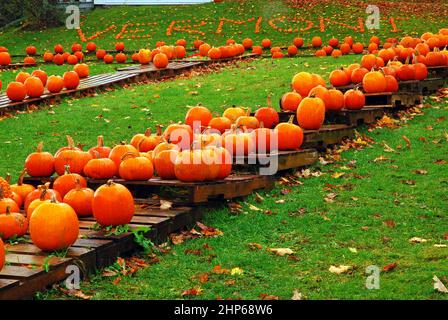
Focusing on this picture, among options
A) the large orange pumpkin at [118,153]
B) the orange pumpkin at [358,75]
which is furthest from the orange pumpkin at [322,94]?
the large orange pumpkin at [118,153]

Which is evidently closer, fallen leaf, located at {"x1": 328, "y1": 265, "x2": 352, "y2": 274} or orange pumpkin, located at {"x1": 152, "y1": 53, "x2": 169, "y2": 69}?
fallen leaf, located at {"x1": 328, "y1": 265, "x2": 352, "y2": 274}

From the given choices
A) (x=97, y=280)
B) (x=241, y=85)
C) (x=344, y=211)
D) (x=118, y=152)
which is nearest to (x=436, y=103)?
(x=241, y=85)

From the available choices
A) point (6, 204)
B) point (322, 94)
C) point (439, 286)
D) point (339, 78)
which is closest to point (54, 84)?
point (339, 78)

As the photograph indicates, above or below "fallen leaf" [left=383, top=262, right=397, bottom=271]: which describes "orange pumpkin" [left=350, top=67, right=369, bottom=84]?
above

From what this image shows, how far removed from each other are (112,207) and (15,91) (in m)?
8.06

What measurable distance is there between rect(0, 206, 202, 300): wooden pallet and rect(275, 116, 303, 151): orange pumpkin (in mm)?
2015

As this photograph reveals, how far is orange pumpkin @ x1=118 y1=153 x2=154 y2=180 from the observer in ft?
24.3

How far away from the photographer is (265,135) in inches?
332

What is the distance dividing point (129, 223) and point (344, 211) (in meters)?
2.13

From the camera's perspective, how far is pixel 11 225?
6070 millimetres

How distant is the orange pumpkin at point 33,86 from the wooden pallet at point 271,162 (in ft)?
22.3

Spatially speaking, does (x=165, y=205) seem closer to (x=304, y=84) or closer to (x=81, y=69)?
(x=304, y=84)

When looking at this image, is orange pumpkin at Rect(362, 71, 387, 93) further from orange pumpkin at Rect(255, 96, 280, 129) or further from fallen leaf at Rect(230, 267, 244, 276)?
fallen leaf at Rect(230, 267, 244, 276)

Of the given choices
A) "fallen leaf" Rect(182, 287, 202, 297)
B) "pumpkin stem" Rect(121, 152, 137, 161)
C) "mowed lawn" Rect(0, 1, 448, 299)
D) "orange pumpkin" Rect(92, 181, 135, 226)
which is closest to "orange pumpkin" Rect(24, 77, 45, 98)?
"mowed lawn" Rect(0, 1, 448, 299)
